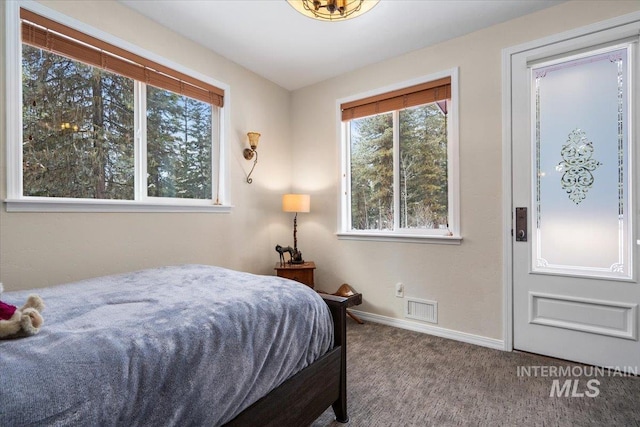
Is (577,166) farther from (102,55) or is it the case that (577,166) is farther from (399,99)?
(102,55)

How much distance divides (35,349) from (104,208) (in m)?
1.51

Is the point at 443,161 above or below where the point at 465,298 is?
above

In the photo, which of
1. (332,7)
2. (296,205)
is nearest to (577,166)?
(332,7)

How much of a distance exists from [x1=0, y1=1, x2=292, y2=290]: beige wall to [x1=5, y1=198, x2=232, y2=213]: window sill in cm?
4

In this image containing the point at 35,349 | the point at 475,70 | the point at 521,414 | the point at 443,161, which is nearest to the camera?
the point at 35,349

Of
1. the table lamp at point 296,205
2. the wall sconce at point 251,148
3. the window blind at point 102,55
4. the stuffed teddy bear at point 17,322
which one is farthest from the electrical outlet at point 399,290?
the stuffed teddy bear at point 17,322

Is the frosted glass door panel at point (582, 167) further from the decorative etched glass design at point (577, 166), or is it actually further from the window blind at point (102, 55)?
the window blind at point (102, 55)

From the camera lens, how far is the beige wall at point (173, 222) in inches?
71.9

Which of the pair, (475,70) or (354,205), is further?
(354,205)

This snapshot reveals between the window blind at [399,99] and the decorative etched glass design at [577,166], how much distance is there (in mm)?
1001

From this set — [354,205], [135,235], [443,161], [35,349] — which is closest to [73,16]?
[135,235]

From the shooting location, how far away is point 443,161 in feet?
9.23

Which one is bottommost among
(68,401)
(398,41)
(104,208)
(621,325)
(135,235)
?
(621,325)

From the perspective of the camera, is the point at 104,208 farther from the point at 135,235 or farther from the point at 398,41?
the point at 398,41
